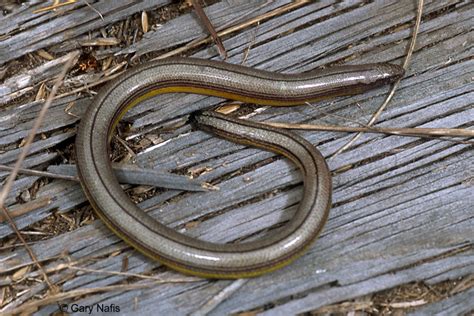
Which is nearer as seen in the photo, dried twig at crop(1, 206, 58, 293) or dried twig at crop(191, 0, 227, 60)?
dried twig at crop(1, 206, 58, 293)

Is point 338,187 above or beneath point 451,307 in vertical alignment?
above

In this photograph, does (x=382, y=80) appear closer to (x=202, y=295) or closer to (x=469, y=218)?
(x=469, y=218)

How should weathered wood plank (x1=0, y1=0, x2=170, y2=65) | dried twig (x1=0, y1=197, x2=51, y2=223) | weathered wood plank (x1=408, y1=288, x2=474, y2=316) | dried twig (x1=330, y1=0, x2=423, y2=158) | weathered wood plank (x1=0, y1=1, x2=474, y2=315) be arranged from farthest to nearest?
weathered wood plank (x1=0, y1=0, x2=170, y2=65) → dried twig (x1=330, y1=0, x2=423, y2=158) → dried twig (x1=0, y1=197, x2=51, y2=223) → weathered wood plank (x1=0, y1=1, x2=474, y2=315) → weathered wood plank (x1=408, y1=288, x2=474, y2=316)

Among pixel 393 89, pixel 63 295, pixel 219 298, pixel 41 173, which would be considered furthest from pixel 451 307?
pixel 41 173

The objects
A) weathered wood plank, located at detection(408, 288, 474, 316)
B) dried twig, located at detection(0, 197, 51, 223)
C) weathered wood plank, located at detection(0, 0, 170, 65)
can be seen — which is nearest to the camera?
weathered wood plank, located at detection(408, 288, 474, 316)

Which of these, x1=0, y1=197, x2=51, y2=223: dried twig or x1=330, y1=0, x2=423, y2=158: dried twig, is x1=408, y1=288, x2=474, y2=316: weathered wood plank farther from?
x1=0, y1=197, x2=51, y2=223: dried twig

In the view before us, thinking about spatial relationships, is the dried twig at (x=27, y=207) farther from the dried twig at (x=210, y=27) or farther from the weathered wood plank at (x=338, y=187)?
the dried twig at (x=210, y=27)

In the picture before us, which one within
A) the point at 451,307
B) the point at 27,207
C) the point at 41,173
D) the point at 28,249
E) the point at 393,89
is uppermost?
the point at 393,89

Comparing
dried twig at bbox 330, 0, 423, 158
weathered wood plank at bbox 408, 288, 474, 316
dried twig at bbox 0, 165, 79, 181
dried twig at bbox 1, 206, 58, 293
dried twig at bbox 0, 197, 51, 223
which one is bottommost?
weathered wood plank at bbox 408, 288, 474, 316

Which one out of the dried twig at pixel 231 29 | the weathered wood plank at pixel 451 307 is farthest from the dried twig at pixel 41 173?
the weathered wood plank at pixel 451 307

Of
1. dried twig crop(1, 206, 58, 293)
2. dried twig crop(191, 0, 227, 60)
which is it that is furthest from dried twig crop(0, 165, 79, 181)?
dried twig crop(191, 0, 227, 60)

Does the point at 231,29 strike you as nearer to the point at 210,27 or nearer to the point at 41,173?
the point at 210,27

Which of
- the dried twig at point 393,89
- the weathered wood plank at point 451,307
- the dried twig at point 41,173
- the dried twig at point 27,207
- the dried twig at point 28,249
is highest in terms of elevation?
the dried twig at point 393,89
